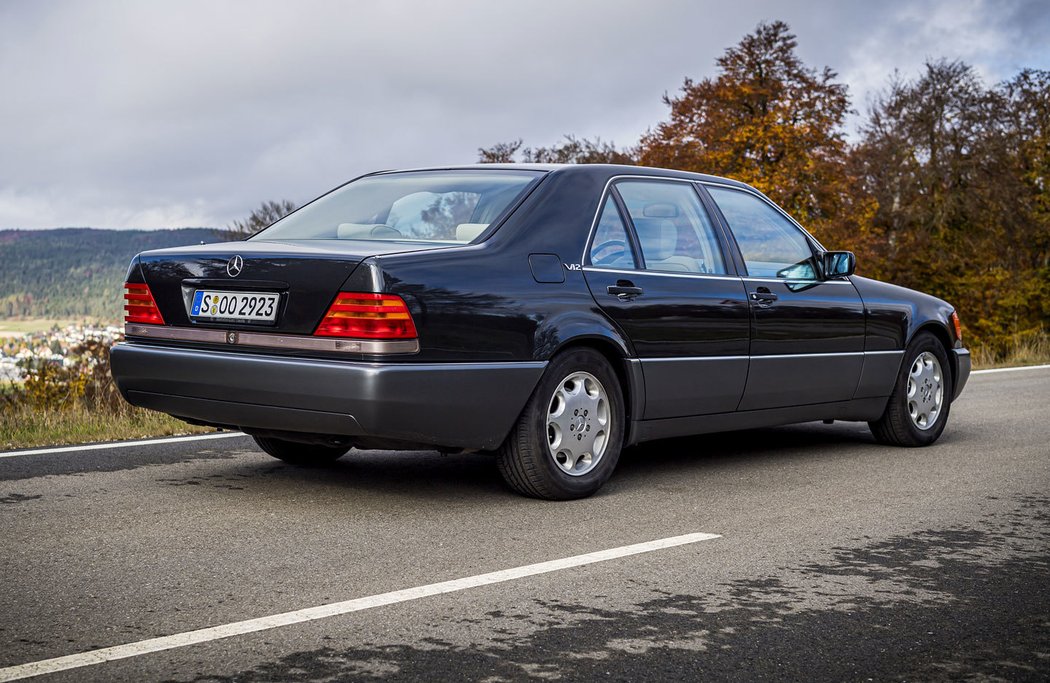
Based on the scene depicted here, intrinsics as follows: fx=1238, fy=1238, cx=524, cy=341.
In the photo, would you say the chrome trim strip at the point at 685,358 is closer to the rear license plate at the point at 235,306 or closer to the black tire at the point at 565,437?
the black tire at the point at 565,437

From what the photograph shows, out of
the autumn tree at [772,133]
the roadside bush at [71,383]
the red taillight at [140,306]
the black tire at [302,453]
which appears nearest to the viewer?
the red taillight at [140,306]

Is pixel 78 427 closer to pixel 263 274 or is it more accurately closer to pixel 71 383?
pixel 263 274

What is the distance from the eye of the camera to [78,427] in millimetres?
8977

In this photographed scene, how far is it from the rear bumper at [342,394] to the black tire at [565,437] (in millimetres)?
117

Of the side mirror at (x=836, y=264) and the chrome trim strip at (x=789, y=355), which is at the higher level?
the side mirror at (x=836, y=264)

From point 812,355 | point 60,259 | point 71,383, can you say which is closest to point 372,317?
point 812,355

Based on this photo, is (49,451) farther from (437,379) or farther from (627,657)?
(627,657)

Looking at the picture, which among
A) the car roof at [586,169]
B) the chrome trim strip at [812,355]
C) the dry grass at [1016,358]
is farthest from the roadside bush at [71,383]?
the dry grass at [1016,358]

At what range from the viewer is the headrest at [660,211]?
6824mm

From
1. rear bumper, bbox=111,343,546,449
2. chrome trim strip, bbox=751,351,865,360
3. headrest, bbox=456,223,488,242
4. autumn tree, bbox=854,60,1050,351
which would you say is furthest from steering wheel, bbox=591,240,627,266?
autumn tree, bbox=854,60,1050,351

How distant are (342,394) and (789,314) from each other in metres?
3.11

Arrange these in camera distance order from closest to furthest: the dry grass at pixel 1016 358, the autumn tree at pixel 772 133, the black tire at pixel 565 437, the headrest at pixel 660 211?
the black tire at pixel 565 437, the headrest at pixel 660 211, the dry grass at pixel 1016 358, the autumn tree at pixel 772 133

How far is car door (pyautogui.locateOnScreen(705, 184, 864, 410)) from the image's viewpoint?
719 cm

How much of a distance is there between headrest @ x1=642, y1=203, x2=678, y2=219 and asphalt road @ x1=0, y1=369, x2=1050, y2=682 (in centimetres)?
148
